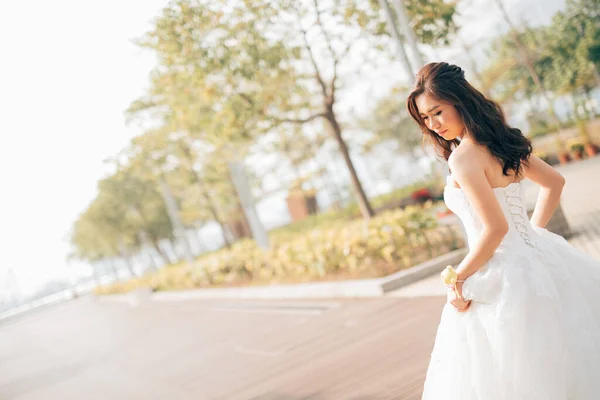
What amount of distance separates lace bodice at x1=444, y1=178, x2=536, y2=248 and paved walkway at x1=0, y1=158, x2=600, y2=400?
2.36 meters

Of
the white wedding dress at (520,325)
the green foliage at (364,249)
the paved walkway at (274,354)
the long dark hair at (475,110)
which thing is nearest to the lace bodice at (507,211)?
the white wedding dress at (520,325)

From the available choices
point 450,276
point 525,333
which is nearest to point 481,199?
point 450,276

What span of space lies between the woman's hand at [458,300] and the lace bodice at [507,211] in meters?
0.25

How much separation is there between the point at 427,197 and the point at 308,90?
36.8 ft

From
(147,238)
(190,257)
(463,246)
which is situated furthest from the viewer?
(147,238)

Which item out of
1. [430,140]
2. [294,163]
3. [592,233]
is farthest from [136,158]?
[430,140]

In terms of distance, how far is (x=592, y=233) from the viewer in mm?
7801

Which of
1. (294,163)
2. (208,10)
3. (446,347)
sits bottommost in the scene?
(446,347)

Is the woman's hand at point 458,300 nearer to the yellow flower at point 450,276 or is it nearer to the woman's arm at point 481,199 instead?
the yellow flower at point 450,276

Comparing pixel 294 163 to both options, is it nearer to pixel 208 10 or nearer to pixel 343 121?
pixel 343 121

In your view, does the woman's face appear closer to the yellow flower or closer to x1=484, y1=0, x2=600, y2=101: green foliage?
the yellow flower

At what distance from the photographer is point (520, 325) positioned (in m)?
2.47

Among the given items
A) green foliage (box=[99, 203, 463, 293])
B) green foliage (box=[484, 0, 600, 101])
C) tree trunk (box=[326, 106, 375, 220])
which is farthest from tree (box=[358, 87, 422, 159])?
green foliage (box=[99, 203, 463, 293])

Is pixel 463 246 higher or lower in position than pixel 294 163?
lower
